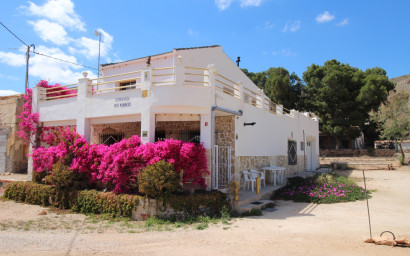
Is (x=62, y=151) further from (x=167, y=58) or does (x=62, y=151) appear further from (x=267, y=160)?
(x=267, y=160)

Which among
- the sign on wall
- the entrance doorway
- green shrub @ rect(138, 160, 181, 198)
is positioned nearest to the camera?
green shrub @ rect(138, 160, 181, 198)

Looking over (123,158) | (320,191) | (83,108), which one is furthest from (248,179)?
(83,108)

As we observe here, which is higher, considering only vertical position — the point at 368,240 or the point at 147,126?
the point at 147,126

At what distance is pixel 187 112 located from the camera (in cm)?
980

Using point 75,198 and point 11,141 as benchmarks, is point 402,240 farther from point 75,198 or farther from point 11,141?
point 11,141

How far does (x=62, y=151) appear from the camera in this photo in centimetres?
1066

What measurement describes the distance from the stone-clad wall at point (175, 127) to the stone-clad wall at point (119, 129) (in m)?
1.30

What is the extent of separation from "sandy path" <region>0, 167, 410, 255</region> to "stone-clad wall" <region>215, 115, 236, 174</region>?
9.86 feet

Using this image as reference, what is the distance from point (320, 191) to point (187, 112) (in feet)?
23.6

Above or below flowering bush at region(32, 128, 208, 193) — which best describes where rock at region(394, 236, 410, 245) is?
below

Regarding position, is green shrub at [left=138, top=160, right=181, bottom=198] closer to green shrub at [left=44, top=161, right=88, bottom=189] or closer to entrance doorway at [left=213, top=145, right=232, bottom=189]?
entrance doorway at [left=213, top=145, right=232, bottom=189]

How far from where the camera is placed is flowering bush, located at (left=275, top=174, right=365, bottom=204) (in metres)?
11.5

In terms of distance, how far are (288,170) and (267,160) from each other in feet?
11.9

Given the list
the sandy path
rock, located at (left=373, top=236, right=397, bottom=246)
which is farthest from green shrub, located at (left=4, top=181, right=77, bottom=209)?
rock, located at (left=373, top=236, right=397, bottom=246)
